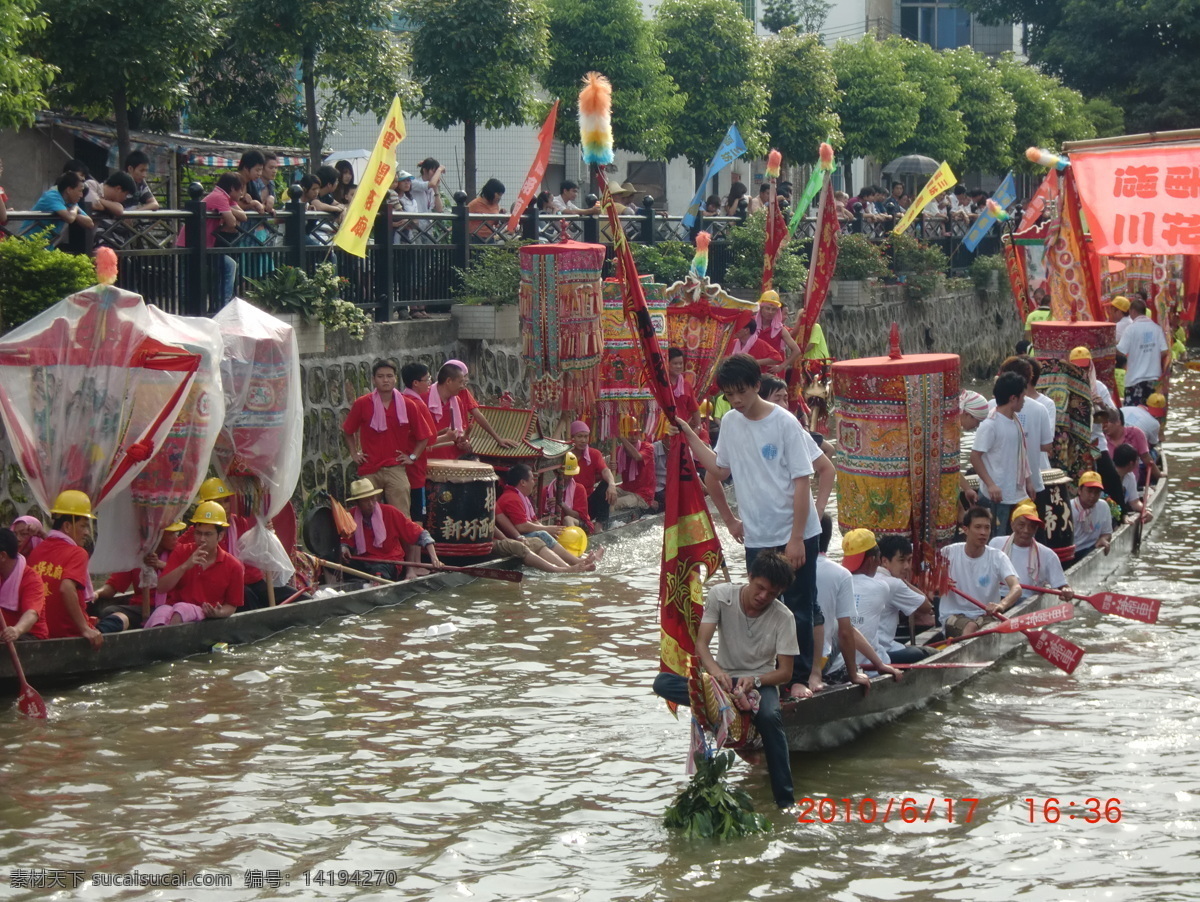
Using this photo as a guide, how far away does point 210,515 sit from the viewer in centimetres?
1119

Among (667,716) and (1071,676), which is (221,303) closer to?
(667,716)

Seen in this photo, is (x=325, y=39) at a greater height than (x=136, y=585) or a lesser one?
greater

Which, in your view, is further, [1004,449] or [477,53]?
[477,53]

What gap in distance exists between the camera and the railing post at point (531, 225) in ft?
61.3

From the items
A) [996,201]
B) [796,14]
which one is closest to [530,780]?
[996,201]

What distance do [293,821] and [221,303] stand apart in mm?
6901

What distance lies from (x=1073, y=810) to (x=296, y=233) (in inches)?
366

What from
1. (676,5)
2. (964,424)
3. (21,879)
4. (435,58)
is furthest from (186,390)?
(676,5)

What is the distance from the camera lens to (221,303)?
1416 cm

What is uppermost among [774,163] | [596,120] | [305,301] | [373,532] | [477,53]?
[477,53]

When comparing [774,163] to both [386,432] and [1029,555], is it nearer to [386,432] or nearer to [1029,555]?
→ [386,432]

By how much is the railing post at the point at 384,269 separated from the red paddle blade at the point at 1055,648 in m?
8.22

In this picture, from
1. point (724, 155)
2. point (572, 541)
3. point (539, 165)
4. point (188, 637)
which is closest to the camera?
point (188, 637)

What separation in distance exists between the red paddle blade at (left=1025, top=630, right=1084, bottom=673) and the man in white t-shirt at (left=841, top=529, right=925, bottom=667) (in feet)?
2.80
